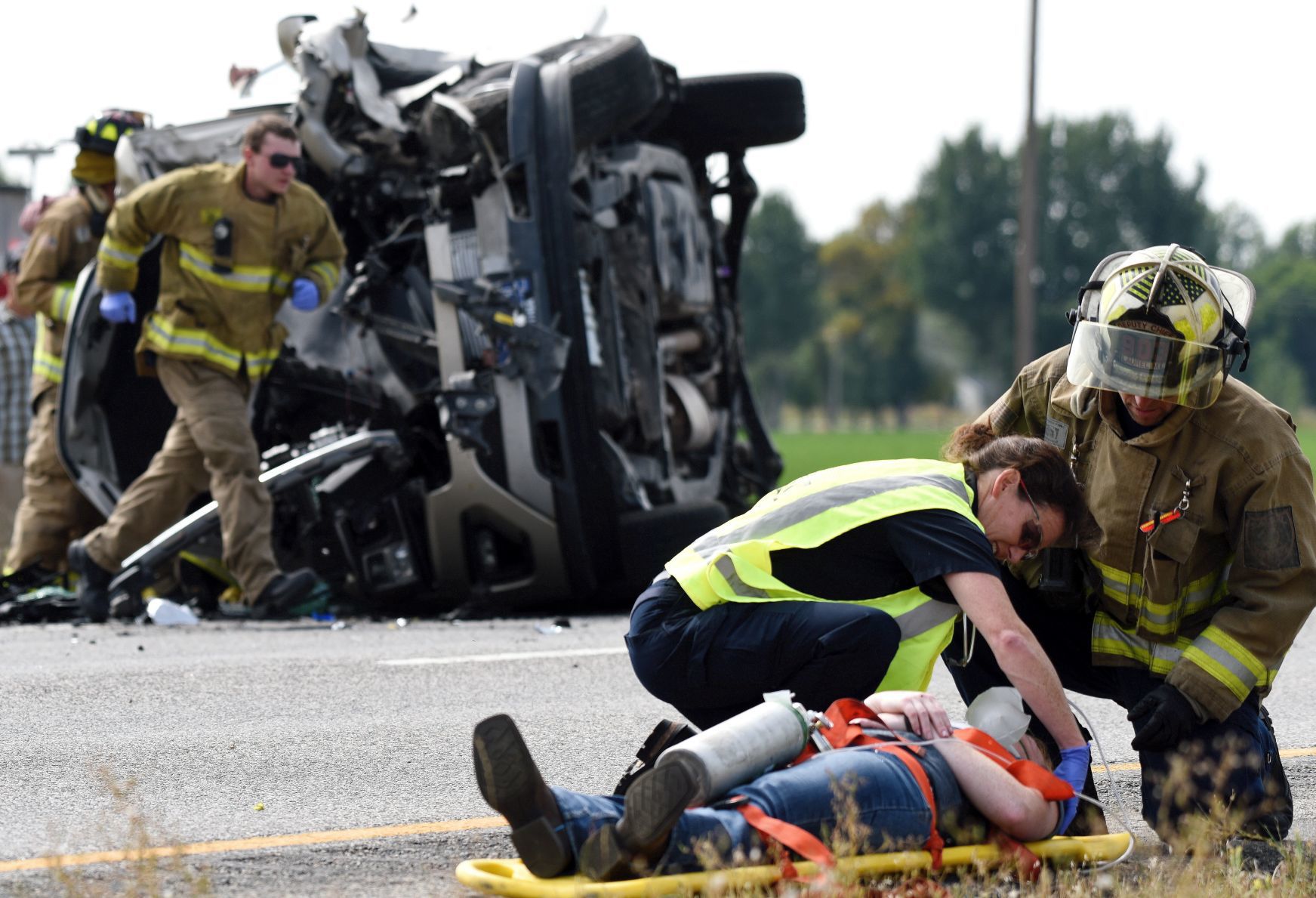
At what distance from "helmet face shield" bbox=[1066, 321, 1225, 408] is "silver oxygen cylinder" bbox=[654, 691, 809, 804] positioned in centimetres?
109

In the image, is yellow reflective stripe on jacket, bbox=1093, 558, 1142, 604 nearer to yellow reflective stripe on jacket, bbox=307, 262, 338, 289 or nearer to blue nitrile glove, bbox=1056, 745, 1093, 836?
blue nitrile glove, bbox=1056, 745, 1093, 836

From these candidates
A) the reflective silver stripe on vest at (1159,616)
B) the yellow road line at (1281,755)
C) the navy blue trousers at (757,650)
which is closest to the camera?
the navy blue trousers at (757,650)

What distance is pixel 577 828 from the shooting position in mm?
3121

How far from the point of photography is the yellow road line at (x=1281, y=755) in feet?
15.3

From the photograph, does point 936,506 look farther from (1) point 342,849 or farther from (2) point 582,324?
(2) point 582,324

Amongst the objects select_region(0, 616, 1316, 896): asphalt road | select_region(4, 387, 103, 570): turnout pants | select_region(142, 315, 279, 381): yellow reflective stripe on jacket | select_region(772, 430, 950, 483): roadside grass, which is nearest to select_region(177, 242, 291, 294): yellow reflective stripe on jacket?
select_region(142, 315, 279, 381): yellow reflective stripe on jacket

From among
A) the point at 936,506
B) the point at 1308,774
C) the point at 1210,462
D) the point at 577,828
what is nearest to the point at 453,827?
the point at 577,828

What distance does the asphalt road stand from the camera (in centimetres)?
349

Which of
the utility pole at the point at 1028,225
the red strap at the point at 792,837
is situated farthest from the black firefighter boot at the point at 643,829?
the utility pole at the point at 1028,225

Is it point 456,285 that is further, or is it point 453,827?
point 456,285

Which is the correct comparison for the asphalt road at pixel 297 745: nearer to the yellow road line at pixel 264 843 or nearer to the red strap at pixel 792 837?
the yellow road line at pixel 264 843

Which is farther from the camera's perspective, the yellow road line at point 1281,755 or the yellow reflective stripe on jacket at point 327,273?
the yellow reflective stripe on jacket at point 327,273

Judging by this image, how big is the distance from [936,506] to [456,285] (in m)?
4.56

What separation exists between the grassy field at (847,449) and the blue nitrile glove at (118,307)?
52.0 feet
